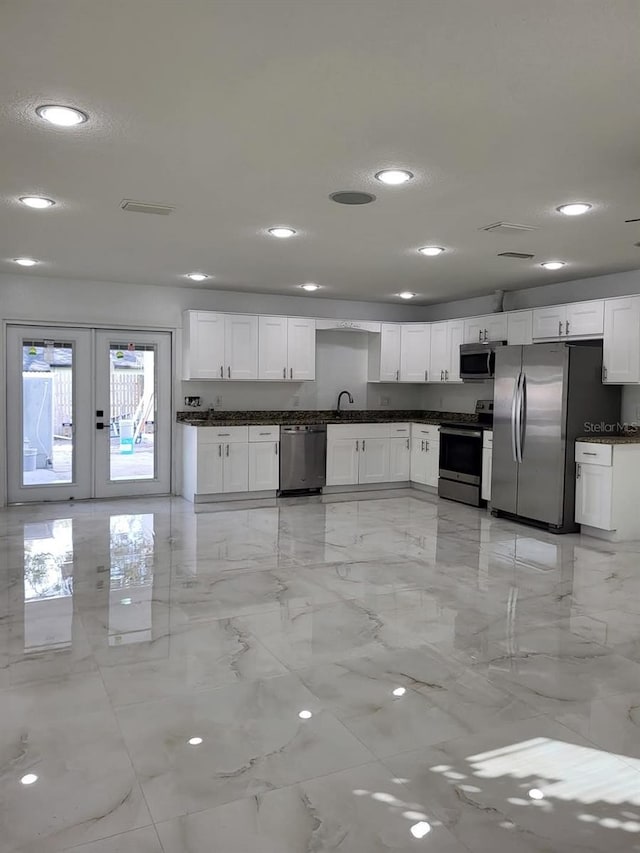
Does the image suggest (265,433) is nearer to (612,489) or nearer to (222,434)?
(222,434)

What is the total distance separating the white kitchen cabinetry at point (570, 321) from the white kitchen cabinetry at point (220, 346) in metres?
3.22

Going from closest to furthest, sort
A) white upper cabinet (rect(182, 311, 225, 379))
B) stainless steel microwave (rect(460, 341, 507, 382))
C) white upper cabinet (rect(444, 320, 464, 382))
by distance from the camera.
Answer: stainless steel microwave (rect(460, 341, 507, 382)), white upper cabinet (rect(182, 311, 225, 379)), white upper cabinet (rect(444, 320, 464, 382))

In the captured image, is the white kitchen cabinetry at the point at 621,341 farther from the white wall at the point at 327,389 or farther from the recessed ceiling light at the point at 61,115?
the recessed ceiling light at the point at 61,115

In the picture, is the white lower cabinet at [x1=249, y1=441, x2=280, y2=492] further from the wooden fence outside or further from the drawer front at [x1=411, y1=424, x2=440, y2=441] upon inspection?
the drawer front at [x1=411, y1=424, x2=440, y2=441]

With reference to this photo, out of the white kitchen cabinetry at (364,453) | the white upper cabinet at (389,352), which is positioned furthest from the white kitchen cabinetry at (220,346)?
the white upper cabinet at (389,352)

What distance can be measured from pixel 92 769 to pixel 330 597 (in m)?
2.14

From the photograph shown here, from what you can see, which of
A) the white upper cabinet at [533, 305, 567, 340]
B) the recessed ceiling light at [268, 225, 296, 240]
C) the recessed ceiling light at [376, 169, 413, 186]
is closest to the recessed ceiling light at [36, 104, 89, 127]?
the recessed ceiling light at [376, 169, 413, 186]

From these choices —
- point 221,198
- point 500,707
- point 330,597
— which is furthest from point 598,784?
point 221,198

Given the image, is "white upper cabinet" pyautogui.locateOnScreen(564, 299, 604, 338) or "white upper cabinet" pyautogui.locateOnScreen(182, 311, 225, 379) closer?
"white upper cabinet" pyautogui.locateOnScreen(564, 299, 604, 338)

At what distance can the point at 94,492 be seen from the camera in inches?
303

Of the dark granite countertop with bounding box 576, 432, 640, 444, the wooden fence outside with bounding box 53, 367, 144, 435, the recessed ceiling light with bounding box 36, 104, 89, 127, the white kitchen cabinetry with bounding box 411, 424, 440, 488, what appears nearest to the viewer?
the recessed ceiling light with bounding box 36, 104, 89, 127

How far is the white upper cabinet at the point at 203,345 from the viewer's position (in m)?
7.67

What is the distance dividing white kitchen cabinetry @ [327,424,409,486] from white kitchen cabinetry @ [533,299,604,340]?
235cm

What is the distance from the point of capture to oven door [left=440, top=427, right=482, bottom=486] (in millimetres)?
7523
